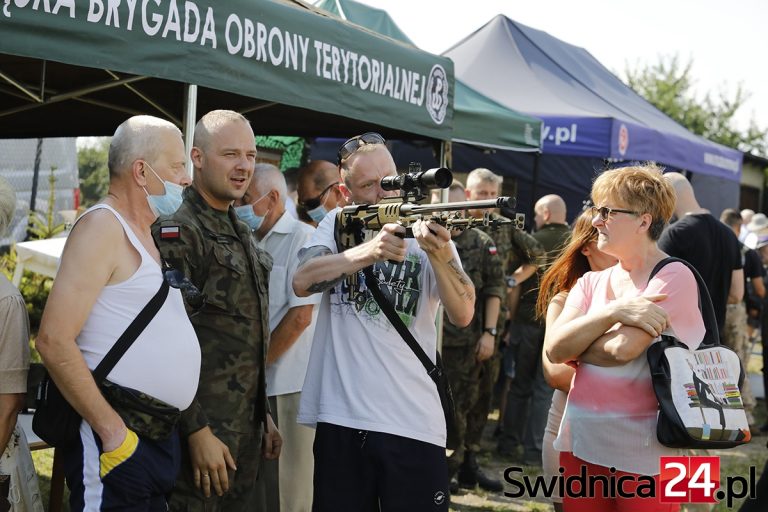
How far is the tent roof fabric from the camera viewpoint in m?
9.05

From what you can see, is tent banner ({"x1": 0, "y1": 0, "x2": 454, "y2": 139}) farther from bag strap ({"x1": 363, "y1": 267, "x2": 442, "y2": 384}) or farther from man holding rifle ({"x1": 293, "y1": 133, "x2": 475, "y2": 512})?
bag strap ({"x1": 363, "y1": 267, "x2": 442, "y2": 384})

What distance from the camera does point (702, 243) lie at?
5.82 metres

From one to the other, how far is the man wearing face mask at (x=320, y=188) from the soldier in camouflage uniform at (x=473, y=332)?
1203 mm

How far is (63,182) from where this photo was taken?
1200cm

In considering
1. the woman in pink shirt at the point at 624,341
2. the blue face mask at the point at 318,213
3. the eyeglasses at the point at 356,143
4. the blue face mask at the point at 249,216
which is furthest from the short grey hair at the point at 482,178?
the eyeglasses at the point at 356,143

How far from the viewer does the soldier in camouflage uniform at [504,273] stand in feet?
20.7

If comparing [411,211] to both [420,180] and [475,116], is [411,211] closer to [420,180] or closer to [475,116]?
[420,180]

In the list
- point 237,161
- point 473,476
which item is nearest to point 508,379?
point 473,476

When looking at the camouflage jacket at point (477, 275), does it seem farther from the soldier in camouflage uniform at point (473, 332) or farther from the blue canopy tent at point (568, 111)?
the blue canopy tent at point (568, 111)

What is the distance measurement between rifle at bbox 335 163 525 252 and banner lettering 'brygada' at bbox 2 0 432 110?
1058 millimetres

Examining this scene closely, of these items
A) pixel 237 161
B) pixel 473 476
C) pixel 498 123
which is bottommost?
pixel 473 476

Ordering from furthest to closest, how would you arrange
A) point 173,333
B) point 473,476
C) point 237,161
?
Result: point 473,476 → point 237,161 → point 173,333

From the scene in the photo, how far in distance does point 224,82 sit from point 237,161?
622 mm

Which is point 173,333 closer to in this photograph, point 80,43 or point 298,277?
point 298,277
